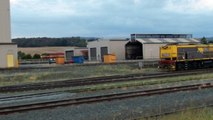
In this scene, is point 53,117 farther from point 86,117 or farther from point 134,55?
point 134,55

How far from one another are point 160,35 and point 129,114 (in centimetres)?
8360

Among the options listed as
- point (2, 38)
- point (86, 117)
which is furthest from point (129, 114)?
point (2, 38)

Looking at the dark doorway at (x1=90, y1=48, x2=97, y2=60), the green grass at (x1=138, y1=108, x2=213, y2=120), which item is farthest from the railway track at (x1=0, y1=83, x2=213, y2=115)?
the dark doorway at (x1=90, y1=48, x2=97, y2=60)

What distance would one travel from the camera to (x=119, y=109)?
1471cm

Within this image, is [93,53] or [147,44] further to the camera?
[93,53]

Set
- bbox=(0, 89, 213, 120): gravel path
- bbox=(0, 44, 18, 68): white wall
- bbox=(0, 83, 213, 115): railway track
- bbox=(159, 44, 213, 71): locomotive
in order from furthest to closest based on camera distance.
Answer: bbox=(0, 44, 18, 68): white wall
bbox=(159, 44, 213, 71): locomotive
bbox=(0, 83, 213, 115): railway track
bbox=(0, 89, 213, 120): gravel path

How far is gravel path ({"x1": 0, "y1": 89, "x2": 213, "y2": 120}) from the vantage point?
43.8ft

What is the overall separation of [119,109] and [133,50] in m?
76.6

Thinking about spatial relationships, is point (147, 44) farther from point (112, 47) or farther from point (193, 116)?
point (193, 116)

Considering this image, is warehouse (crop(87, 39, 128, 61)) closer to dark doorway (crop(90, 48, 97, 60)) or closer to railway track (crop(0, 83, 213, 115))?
dark doorway (crop(90, 48, 97, 60))

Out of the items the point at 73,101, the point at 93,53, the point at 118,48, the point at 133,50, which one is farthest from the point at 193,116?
the point at 93,53

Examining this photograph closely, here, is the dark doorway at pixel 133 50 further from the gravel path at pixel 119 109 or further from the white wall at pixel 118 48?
the gravel path at pixel 119 109

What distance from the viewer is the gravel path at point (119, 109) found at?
13.4 metres

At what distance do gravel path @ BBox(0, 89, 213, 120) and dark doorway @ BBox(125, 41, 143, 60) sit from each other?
7131 centimetres
